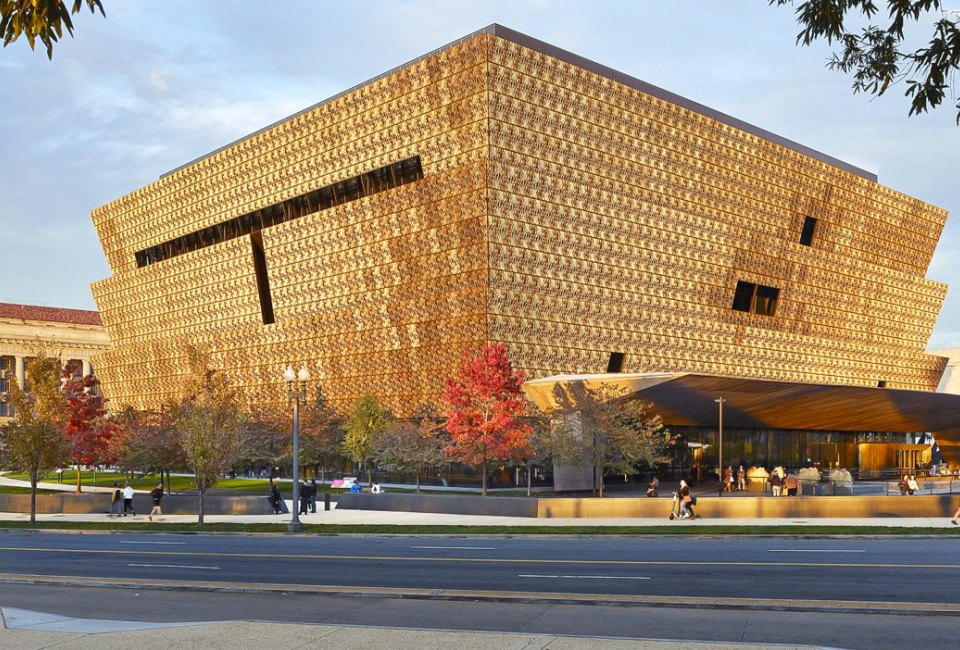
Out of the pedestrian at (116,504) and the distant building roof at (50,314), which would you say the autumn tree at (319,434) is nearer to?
the pedestrian at (116,504)

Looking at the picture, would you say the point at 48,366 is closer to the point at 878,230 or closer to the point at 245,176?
the point at 245,176

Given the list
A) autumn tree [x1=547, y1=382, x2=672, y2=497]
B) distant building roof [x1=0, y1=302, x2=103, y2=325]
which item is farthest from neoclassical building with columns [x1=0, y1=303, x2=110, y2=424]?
autumn tree [x1=547, y1=382, x2=672, y2=497]

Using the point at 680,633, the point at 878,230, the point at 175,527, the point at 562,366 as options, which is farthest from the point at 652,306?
the point at 680,633

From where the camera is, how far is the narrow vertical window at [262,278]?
289ft

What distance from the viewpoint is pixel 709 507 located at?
123 feet

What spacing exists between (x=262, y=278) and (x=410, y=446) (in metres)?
36.2

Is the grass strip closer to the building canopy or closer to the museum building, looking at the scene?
the building canopy

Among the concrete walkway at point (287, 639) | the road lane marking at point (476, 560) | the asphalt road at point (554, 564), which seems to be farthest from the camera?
the road lane marking at point (476, 560)

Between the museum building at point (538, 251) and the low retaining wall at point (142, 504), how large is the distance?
69.5 feet

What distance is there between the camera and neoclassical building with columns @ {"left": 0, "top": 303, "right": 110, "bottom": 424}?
146m

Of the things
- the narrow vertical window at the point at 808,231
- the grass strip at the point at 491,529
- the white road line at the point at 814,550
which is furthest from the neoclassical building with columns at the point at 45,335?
the white road line at the point at 814,550

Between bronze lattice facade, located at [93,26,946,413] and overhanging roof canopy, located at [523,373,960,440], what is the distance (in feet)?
24.9

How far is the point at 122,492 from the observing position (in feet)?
167

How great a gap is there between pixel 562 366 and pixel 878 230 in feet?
158
